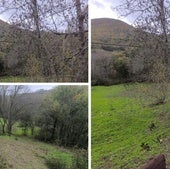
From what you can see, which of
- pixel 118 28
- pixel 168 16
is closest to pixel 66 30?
pixel 118 28

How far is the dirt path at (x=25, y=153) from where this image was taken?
4.17ft

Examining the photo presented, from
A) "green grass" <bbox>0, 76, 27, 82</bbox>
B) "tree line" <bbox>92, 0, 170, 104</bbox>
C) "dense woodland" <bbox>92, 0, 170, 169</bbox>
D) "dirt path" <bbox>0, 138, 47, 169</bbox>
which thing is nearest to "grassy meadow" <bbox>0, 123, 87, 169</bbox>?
"dirt path" <bbox>0, 138, 47, 169</bbox>

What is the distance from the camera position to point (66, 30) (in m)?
1.37

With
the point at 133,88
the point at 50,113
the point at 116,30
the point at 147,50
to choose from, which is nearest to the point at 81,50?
the point at 50,113

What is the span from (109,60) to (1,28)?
2.88m

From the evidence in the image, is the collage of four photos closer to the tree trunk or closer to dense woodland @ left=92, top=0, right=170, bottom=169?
the tree trunk

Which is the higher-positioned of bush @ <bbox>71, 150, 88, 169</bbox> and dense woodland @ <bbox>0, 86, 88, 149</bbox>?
dense woodland @ <bbox>0, 86, 88, 149</bbox>

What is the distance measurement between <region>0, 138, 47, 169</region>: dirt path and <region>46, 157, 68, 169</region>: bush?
2cm

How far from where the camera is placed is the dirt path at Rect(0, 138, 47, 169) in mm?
1271

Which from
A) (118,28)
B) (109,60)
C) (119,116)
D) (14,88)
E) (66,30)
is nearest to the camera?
(14,88)

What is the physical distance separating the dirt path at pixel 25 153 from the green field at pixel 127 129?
5.26ft

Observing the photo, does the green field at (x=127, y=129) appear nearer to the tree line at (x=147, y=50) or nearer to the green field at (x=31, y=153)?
the tree line at (x=147, y=50)

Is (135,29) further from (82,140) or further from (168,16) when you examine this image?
(82,140)

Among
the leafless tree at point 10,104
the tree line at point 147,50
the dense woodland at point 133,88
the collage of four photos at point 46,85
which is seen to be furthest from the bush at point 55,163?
the tree line at point 147,50
